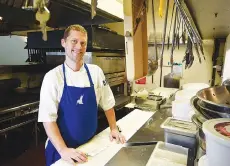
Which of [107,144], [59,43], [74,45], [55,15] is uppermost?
[55,15]

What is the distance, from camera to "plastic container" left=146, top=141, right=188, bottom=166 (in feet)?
3.03

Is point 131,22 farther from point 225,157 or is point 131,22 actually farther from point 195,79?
point 195,79

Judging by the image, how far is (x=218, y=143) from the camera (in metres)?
0.53

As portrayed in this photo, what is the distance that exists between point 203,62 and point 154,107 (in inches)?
100

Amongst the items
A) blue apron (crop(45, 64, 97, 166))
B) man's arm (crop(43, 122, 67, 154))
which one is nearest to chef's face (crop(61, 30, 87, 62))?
blue apron (crop(45, 64, 97, 166))

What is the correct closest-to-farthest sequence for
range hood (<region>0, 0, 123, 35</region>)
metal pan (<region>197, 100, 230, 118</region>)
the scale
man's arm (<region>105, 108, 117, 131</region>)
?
metal pan (<region>197, 100, 230, 118</region>), man's arm (<region>105, 108, 117, 131</region>), range hood (<region>0, 0, 123, 35</region>), the scale

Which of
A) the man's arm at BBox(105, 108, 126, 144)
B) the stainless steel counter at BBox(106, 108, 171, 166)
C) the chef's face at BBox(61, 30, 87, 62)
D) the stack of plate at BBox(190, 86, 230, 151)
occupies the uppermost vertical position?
the chef's face at BBox(61, 30, 87, 62)

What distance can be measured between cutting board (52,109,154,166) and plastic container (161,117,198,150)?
34 centimetres

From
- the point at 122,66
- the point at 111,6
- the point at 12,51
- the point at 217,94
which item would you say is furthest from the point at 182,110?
the point at 12,51

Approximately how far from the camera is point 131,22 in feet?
2.50

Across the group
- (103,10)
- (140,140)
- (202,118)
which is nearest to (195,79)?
(103,10)

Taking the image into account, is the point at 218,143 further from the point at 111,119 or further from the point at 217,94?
the point at 111,119

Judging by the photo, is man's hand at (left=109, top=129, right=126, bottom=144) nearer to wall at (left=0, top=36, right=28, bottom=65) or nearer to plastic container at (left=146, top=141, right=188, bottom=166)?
plastic container at (left=146, top=141, right=188, bottom=166)

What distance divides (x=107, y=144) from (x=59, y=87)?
525mm
